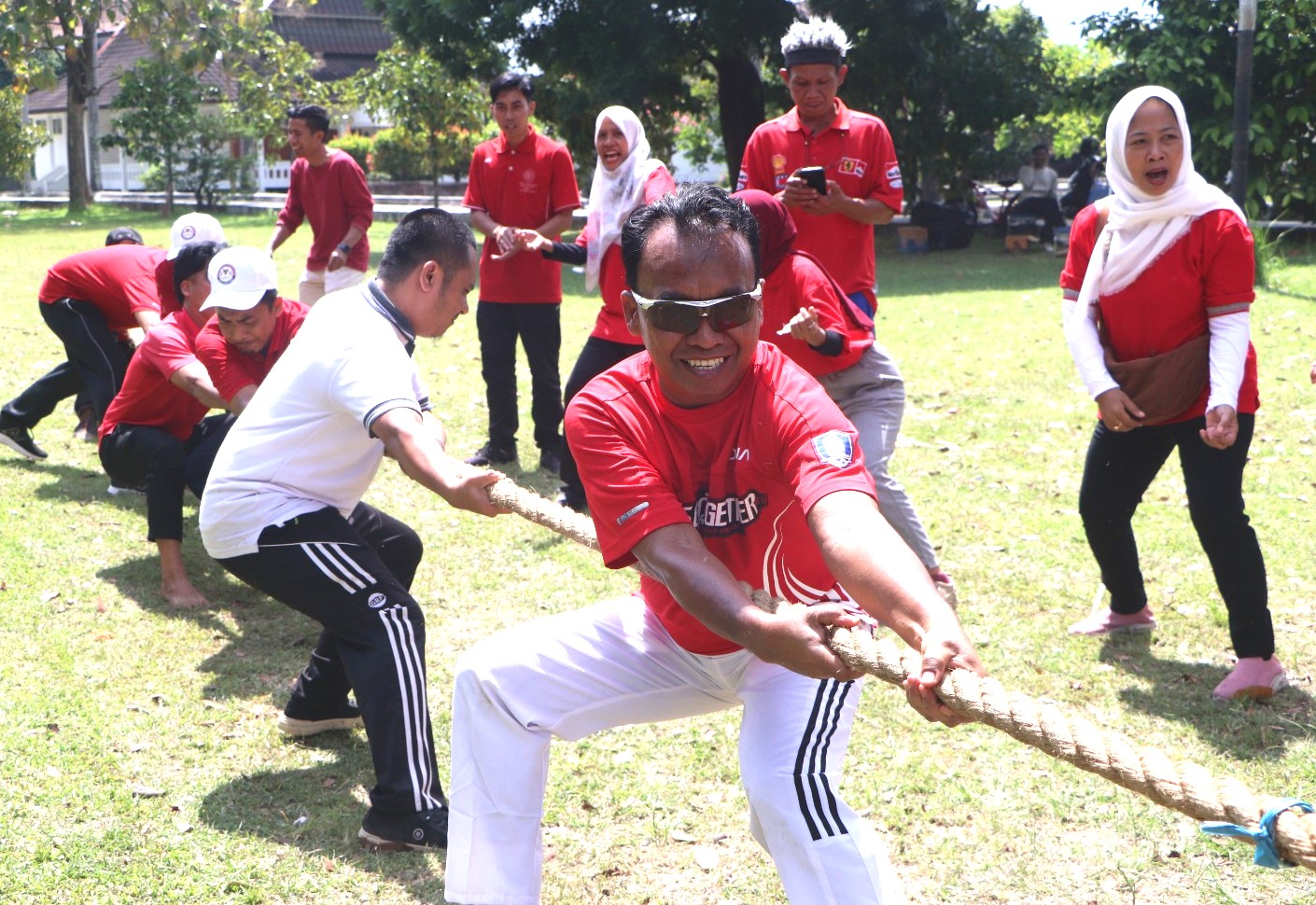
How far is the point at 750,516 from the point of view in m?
3.04

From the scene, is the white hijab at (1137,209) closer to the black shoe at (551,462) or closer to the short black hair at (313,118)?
the black shoe at (551,462)

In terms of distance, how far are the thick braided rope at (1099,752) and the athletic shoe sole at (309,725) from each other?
2.64m

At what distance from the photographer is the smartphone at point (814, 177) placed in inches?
229

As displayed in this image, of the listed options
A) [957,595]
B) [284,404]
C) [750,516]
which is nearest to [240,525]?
[284,404]

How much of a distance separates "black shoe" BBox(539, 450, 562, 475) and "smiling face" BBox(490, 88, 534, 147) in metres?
1.84

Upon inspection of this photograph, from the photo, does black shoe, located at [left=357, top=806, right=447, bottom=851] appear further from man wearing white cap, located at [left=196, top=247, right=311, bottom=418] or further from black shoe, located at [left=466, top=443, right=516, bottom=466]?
black shoe, located at [left=466, top=443, right=516, bottom=466]

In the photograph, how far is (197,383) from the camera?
242 inches

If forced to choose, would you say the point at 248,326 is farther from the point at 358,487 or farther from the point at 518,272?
the point at 518,272

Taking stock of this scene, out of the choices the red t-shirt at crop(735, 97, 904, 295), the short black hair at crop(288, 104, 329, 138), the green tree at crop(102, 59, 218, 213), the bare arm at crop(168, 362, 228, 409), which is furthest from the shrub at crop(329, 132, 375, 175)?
the red t-shirt at crop(735, 97, 904, 295)

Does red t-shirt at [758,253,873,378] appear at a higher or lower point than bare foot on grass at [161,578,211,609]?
higher

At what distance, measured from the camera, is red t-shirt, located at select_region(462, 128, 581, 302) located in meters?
7.96

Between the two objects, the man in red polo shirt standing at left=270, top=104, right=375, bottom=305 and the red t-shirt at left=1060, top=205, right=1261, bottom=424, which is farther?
the man in red polo shirt standing at left=270, top=104, right=375, bottom=305

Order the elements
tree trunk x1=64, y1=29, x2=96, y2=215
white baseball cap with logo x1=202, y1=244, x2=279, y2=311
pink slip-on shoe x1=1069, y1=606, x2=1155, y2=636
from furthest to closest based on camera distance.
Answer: tree trunk x1=64, y1=29, x2=96, y2=215 < white baseball cap with logo x1=202, y1=244, x2=279, y2=311 < pink slip-on shoe x1=1069, y1=606, x2=1155, y2=636

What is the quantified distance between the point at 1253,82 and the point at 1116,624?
15.4 metres
